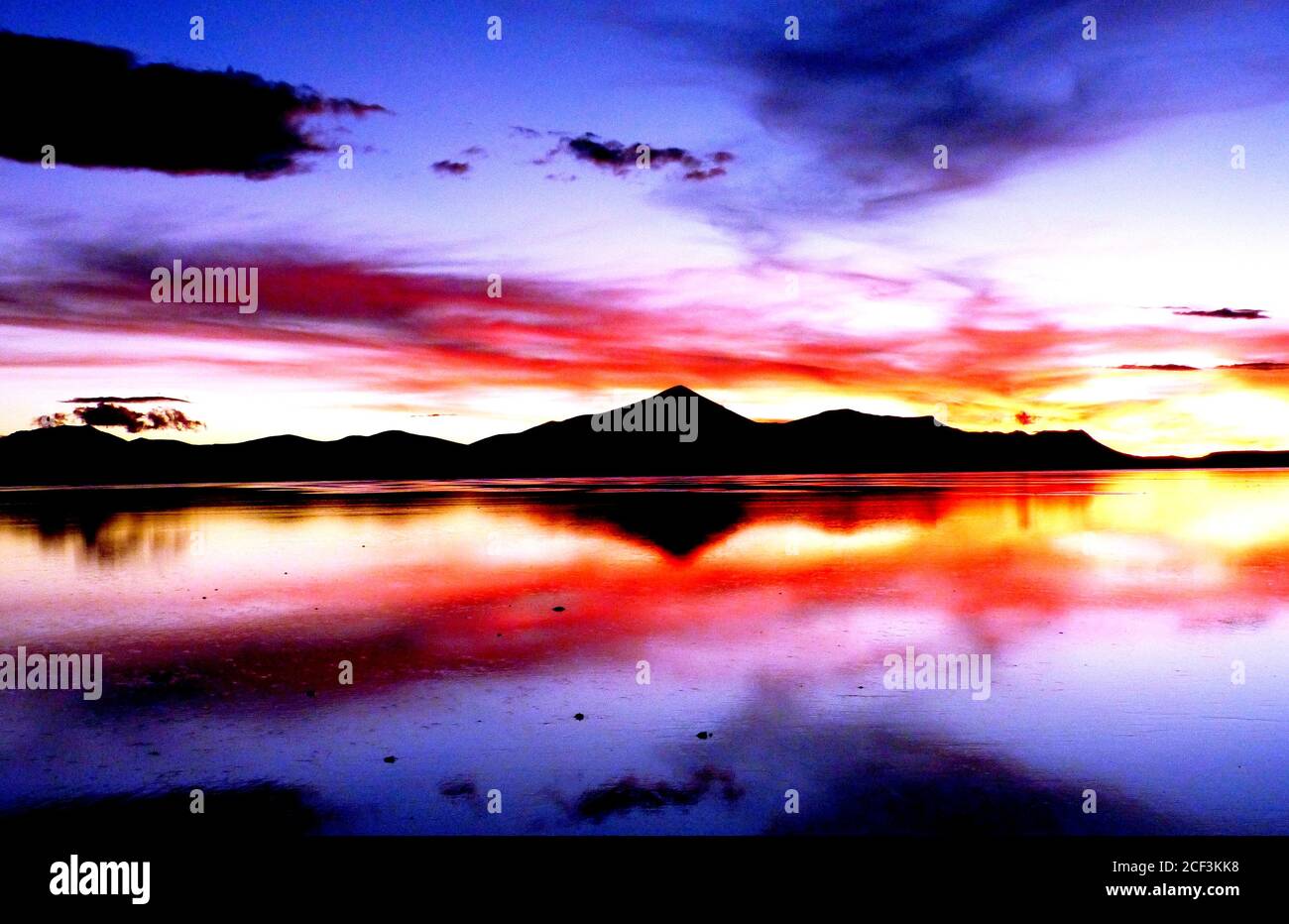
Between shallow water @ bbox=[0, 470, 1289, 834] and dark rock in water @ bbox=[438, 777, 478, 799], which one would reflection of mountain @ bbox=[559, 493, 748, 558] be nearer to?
shallow water @ bbox=[0, 470, 1289, 834]

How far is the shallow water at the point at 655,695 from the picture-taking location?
5605mm

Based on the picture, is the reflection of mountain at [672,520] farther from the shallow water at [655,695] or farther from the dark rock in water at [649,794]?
the dark rock in water at [649,794]

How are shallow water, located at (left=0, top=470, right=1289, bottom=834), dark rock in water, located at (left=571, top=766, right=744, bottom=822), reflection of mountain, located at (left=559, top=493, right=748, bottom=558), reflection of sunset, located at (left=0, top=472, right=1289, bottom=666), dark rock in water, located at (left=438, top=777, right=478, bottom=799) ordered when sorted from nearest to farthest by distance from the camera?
dark rock in water, located at (left=571, top=766, right=744, bottom=822) → shallow water, located at (left=0, top=470, right=1289, bottom=834) → dark rock in water, located at (left=438, top=777, right=478, bottom=799) → reflection of sunset, located at (left=0, top=472, right=1289, bottom=666) → reflection of mountain, located at (left=559, top=493, right=748, bottom=558)

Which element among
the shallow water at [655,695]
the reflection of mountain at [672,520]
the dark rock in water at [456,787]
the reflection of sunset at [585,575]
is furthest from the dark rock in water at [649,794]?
the reflection of mountain at [672,520]

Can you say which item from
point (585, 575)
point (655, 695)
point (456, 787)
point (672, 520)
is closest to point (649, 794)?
point (456, 787)

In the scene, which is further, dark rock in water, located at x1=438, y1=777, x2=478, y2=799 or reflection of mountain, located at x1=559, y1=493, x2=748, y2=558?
reflection of mountain, located at x1=559, y1=493, x2=748, y2=558

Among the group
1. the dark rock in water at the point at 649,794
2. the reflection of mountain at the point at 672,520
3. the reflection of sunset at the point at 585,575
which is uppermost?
the reflection of mountain at the point at 672,520

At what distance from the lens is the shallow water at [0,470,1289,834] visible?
18.4 ft

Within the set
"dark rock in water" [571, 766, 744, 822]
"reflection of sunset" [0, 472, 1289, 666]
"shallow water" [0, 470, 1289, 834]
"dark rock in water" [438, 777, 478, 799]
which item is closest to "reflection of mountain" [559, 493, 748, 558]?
"reflection of sunset" [0, 472, 1289, 666]

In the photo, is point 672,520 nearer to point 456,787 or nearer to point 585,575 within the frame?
point 585,575

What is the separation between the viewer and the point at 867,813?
5398 mm

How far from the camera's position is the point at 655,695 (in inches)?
307

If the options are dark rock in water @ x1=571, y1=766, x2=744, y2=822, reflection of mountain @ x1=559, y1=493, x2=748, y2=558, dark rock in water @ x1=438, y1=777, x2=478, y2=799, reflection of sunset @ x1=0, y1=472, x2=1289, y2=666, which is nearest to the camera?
dark rock in water @ x1=571, y1=766, x2=744, y2=822

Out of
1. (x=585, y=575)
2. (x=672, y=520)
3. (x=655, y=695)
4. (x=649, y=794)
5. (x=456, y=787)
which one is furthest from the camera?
(x=672, y=520)
